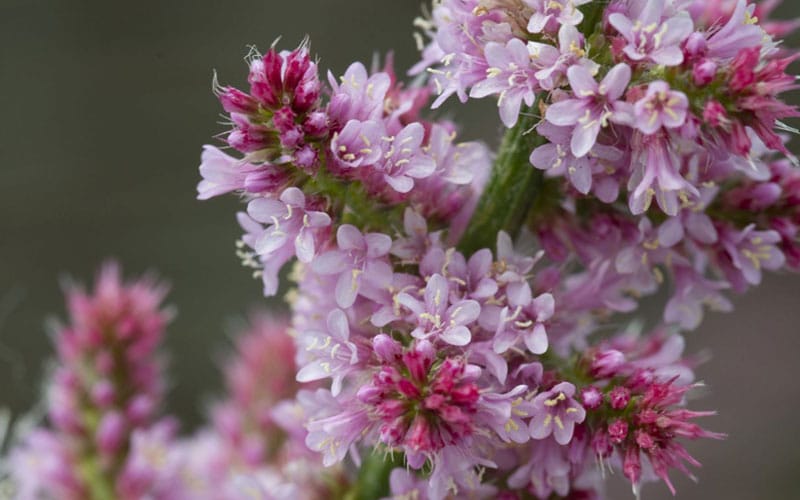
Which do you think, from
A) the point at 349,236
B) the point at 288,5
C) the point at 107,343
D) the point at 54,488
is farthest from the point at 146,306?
the point at 288,5

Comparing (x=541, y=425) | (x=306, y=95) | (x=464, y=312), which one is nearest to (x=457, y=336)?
(x=464, y=312)

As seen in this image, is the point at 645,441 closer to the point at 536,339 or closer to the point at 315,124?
the point at 536,339

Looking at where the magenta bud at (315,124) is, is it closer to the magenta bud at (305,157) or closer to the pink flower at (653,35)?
the magenta bud at (305,157)

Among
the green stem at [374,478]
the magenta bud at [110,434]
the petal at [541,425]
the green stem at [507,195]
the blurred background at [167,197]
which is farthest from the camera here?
the blurred background at [167,197]

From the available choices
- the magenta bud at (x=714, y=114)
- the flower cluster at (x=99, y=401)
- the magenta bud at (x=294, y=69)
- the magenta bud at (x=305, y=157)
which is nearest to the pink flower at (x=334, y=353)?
the magenta bud at (x=305, y=157)

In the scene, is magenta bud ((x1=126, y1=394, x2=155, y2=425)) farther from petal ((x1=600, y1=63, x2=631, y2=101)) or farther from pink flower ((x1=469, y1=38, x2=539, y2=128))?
petal ((x1=600, y1=63, x2=631, y2=101))

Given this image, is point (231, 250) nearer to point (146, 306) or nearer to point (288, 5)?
point (288, 5)
